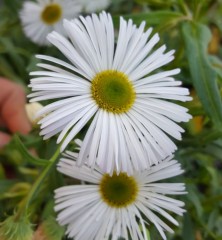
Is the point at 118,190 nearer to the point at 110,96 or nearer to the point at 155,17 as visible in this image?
the point at 110,96

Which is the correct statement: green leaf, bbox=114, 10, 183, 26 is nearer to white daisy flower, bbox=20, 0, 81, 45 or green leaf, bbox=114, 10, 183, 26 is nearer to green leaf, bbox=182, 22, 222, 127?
green leaf, bbox=182, 22, 222, 127

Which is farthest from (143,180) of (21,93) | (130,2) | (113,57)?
(130,2)

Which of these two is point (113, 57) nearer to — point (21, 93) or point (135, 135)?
point (135, 135)

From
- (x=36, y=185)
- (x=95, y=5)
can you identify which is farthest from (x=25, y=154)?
(x=95, y=5)

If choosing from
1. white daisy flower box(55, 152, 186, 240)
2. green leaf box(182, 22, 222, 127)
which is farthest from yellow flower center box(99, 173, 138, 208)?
green leaf box(182, 22, 222, 127)

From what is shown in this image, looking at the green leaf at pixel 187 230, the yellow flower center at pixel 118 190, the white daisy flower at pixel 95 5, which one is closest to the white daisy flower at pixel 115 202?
the yellow flower center at pixel 118 190

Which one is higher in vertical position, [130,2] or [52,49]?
[130,2]
